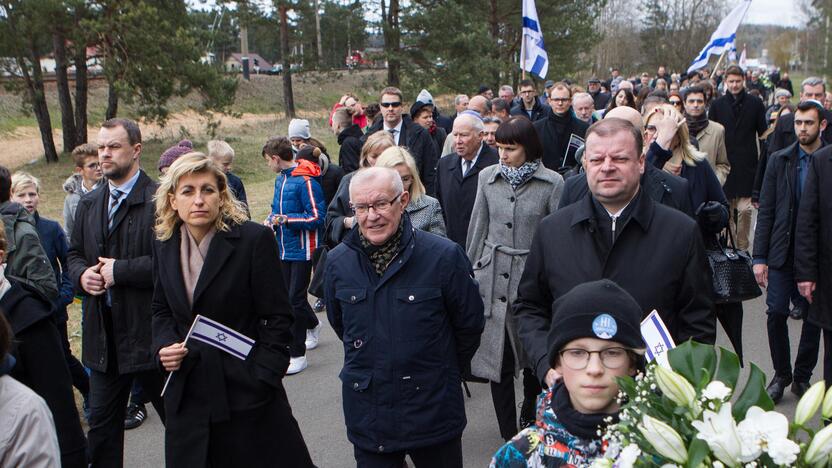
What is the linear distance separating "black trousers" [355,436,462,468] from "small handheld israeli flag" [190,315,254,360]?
0.70 meters

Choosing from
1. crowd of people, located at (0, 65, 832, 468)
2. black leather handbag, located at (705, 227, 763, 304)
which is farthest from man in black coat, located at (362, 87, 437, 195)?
black leather handbag, located at (705, 227, 763, 304)

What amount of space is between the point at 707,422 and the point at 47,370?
10.4 ft

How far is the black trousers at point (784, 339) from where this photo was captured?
610 centimetres

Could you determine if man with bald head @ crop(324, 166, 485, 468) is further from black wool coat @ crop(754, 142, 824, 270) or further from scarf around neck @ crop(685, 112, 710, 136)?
scarf around neck @ crop(685, 112, 710, 136)

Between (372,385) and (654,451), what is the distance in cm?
209

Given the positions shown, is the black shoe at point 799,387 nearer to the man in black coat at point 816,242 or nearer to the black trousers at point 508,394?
the man in black coat at point 816,242

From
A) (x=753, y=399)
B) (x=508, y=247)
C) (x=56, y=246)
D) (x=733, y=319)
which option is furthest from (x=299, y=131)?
(x=753, y=399)

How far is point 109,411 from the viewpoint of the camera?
Result: 4.81 m

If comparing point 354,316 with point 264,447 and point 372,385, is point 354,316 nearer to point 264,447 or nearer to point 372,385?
point 372,385

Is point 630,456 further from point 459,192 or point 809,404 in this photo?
point 459,192

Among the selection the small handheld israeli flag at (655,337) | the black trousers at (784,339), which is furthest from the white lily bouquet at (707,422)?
the black trousers at (784,339)

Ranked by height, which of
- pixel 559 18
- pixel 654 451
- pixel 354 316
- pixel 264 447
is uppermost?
pixel 559 18

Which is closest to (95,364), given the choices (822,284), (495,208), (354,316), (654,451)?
(354,316)

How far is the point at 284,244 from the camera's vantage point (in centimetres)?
730
